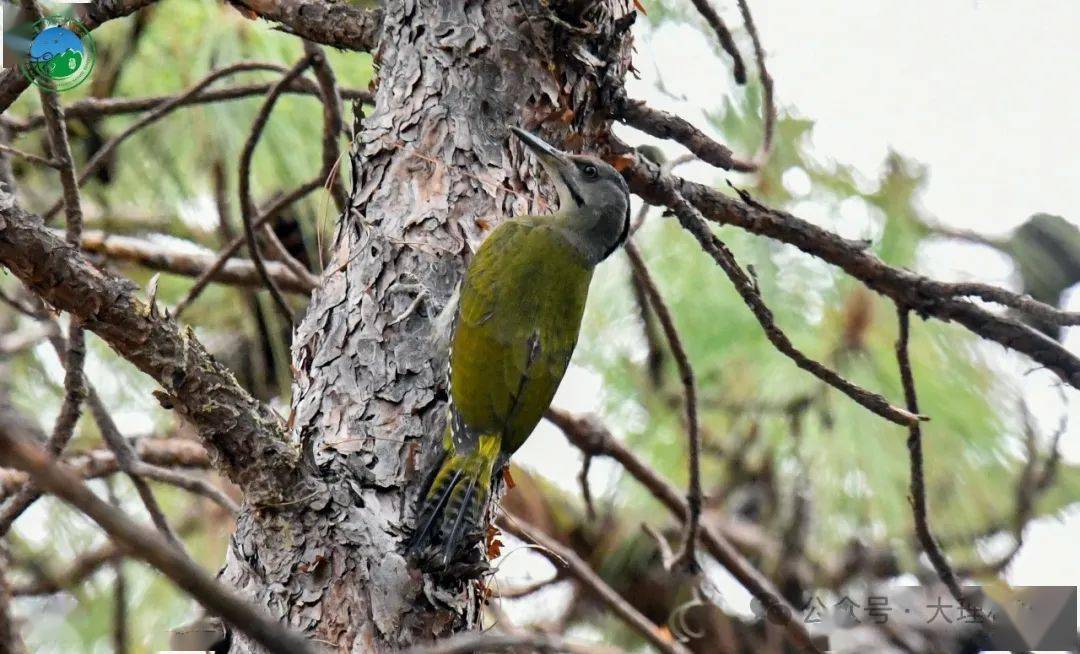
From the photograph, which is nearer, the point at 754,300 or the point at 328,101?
the point at 754,300

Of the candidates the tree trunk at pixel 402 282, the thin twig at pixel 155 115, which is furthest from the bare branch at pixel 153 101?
the tree trunk at pixel 402 282

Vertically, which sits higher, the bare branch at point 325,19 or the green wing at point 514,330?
the bare branch at point 325,19

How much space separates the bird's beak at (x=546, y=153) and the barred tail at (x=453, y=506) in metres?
0.83

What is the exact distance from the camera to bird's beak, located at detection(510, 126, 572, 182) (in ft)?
9.18

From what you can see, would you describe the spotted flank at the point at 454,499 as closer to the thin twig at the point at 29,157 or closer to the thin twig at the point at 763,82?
the thin twig at the point at 29,157

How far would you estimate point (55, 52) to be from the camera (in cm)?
280

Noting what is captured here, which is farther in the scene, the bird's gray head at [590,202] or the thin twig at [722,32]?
the thin twig at [722,32]

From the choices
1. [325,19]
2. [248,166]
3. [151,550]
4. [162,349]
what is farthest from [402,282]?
[151,550]

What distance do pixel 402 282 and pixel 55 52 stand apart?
3.80 feet

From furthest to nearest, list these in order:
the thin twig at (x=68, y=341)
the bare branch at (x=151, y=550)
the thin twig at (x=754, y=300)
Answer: the thin twig at (x=754, y=300), the thin twig at (x=68, y=341), the bare branch at (x=151, y=550)

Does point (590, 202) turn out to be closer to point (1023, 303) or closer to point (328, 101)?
point (328, 101)

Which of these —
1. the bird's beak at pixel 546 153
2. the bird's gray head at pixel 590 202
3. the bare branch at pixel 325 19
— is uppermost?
the bird's gray head at pixel 590 202

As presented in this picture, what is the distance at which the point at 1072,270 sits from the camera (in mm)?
4762

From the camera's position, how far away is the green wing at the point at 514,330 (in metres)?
2.89
